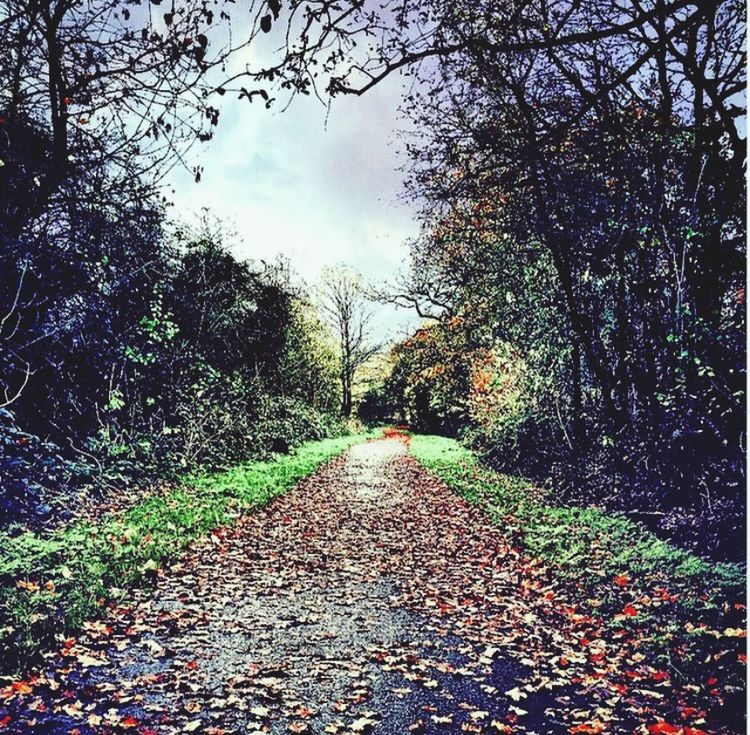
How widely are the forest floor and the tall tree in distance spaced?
84.1ft

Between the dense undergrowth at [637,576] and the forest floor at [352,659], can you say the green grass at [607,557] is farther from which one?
the forest floor at [352,659]

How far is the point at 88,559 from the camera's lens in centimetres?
572

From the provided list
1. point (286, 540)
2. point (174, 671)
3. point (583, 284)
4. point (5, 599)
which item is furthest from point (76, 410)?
point (583, 284)

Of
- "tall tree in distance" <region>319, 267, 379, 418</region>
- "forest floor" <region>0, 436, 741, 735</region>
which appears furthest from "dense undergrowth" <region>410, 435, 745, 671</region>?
"tall tree in distance" <region>319, 267, 379, 418</region>

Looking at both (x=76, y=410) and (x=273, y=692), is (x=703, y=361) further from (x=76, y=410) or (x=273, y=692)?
(x=76, y=410)

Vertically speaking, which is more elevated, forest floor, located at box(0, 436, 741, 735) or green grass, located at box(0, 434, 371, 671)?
green grass, located at box(0, 434, 371, 671)

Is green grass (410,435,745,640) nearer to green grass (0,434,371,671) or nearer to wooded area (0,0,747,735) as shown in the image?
wooded area (0,0,747,735)

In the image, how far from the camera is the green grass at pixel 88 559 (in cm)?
425

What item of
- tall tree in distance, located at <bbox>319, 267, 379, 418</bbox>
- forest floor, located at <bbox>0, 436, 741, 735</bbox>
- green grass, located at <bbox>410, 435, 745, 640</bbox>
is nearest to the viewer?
forest floor, located at <bbox>0, 436, 741, 735</bbox>

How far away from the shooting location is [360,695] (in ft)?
12.4

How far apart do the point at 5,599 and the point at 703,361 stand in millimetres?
7658

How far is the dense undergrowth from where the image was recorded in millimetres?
4270

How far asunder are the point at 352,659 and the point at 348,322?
96.8ft

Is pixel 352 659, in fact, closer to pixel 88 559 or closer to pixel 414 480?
pixel 88 559
